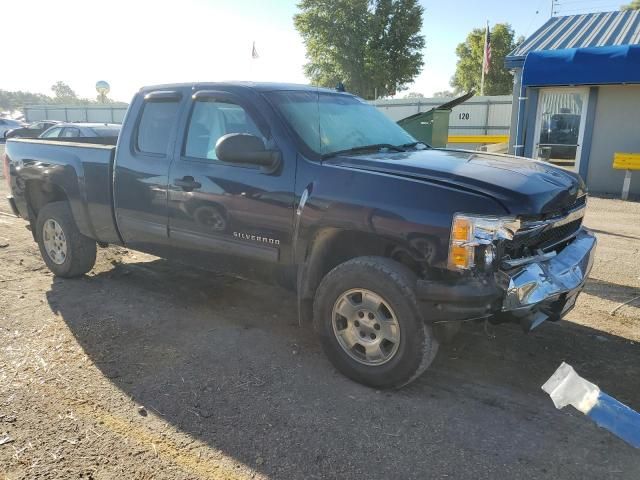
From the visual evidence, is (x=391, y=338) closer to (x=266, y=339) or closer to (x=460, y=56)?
(x=266, y=339)

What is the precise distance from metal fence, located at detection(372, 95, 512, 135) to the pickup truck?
22.2m

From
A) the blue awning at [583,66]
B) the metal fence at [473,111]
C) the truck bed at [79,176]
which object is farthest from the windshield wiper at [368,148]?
the metal fence at [473,111]

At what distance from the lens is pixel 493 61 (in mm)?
44125

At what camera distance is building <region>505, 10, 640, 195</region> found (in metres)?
11.5

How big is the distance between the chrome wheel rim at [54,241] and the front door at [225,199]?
72.7 inches

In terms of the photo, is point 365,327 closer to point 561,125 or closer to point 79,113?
point 561,125

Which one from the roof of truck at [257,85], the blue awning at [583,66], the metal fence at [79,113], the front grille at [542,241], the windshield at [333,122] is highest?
the blue awning at [583,66]

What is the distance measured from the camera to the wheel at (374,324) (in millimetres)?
3064

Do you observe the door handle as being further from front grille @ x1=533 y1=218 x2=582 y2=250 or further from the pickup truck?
front grille @ x1=533 y1=218 x2=582 y2=250

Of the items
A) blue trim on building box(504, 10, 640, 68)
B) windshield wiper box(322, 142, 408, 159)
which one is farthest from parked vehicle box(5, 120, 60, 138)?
blue trim on building box(504, 10, 640, 68)

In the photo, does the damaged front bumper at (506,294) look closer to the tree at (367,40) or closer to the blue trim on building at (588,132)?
the blue trim on building at (588,132)

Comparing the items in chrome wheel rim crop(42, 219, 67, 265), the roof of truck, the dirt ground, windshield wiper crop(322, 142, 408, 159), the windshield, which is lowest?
the dirt ground

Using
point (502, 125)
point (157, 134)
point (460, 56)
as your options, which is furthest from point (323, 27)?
point (157, 134)

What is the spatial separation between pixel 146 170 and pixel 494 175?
2810mm
